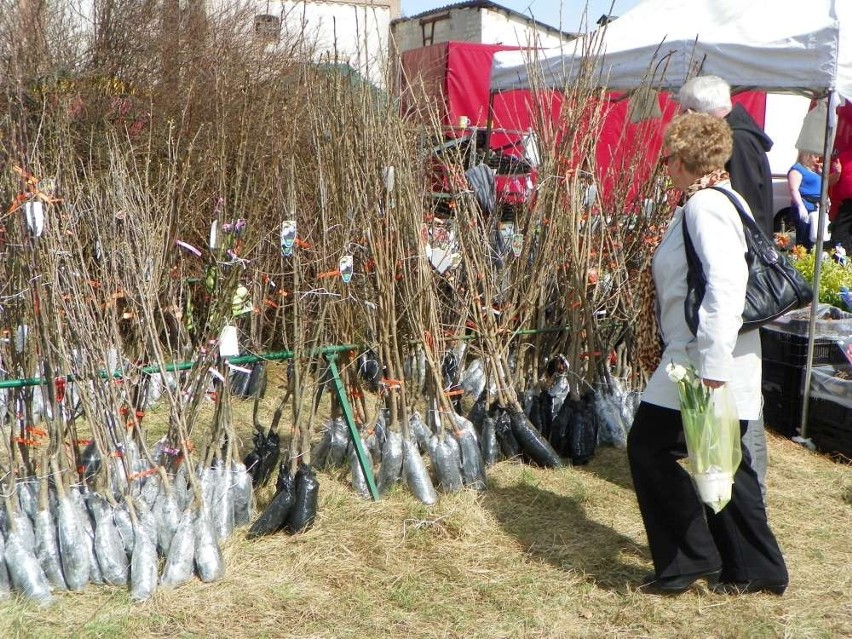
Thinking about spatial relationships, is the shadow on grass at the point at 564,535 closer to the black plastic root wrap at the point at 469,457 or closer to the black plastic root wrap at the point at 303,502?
the black plastic root wrap at the point at 469,457

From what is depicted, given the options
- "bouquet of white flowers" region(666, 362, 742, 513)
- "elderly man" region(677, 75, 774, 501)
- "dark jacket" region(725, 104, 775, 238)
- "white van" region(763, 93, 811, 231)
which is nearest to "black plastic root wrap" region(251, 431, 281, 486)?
"bouquet of white flowers" region(666, 362, 742, 513)

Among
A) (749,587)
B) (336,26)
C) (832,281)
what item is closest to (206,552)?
(749,587)

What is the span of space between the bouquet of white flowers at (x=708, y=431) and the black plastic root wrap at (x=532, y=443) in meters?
1.37

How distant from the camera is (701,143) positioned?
2.64 m

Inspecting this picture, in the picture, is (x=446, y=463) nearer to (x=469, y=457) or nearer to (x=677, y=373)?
(x=469, y=457)

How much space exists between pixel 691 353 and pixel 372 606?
125cm

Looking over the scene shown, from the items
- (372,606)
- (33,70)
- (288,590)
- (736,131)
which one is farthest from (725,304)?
(33,70)

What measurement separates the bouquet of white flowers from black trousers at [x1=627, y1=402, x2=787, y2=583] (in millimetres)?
141

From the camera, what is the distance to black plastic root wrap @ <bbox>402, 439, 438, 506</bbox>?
349cm

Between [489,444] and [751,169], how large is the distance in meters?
1.54

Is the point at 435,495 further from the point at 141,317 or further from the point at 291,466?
the point at 141,317

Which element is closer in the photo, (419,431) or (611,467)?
(419,431)

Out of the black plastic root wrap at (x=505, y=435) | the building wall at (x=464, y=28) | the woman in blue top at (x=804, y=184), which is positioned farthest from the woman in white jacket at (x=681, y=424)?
the building wall at (x=464, y=28)

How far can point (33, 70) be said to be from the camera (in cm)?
515
